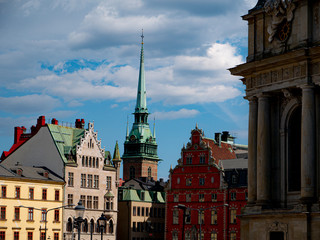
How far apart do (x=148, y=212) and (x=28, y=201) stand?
29880mm

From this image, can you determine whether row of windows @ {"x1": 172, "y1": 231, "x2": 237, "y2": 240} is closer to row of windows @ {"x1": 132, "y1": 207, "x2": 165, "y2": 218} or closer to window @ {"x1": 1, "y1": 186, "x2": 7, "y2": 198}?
row of windows @ {"x1": 132, "y1": 207, "x2": 165, "y2": 218}

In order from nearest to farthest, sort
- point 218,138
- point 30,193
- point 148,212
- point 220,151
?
point 30,193
point 220,151
point 218,138
point 148,212

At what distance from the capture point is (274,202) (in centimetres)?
3997

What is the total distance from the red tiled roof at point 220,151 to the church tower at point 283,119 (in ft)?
230

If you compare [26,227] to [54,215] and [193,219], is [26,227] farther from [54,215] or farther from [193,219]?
[193,219]

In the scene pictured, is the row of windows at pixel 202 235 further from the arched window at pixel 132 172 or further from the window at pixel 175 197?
the arched window at pixel 132 172

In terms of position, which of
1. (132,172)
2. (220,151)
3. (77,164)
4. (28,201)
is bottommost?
(28,201)

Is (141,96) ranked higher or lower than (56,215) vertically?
higher

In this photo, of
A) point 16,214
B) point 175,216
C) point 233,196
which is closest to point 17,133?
point 16,214

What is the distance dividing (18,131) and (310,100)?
282 ft

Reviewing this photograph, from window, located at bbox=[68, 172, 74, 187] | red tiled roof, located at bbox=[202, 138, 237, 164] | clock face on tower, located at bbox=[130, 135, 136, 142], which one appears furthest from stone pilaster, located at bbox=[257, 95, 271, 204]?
clock face on tower, located at bbox=[130, 135, 136, 142]

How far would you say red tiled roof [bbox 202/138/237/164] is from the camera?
374 feet

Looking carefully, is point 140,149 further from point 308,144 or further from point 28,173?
point 308,144

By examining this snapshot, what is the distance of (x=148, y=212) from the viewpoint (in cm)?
12500
